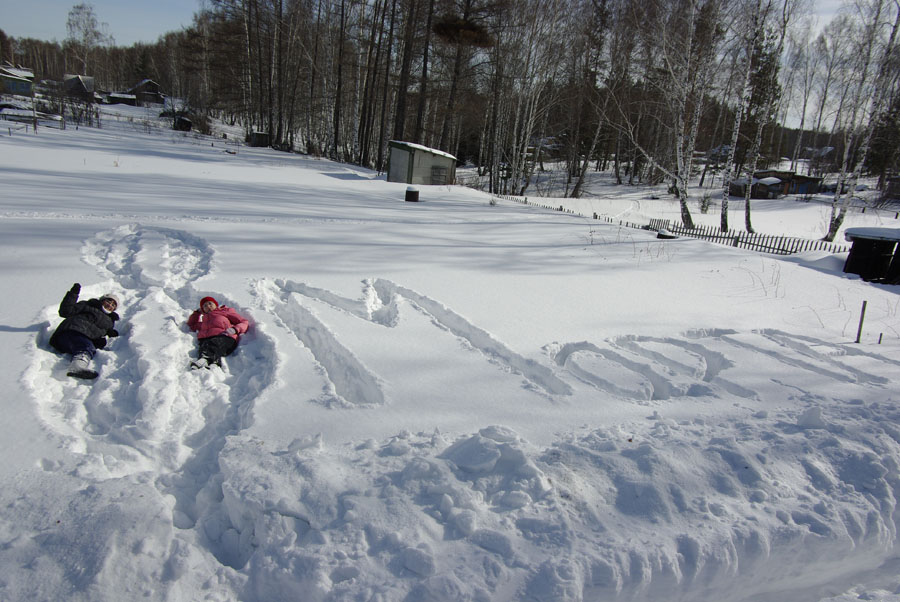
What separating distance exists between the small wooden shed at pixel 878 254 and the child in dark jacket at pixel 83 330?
478 inches

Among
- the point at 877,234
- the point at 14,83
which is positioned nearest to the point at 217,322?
the point at 877,234

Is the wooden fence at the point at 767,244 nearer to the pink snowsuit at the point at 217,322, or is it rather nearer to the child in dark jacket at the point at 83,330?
the pink snowsuit at the point at 217,322

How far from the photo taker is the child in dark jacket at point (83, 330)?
12.3ft

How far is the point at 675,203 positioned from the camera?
26.2 m

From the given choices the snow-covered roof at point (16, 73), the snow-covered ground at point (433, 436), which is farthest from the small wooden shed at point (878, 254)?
the snow-covered roof at point (16, 73)

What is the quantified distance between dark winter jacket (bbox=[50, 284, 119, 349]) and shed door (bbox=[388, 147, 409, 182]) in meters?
14.6

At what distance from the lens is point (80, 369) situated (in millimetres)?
3676

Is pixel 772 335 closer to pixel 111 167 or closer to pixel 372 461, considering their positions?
pixel 372 461

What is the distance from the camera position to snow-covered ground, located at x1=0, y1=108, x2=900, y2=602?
2.26 metres

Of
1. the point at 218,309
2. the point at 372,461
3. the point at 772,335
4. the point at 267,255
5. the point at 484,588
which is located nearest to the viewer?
the point at 484,588

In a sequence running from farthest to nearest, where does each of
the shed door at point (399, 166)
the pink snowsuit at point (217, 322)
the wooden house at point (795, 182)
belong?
the wooden house at point (795, 182)
the shed door at point (399, 166)
the pink snowsuit at point (217, 322)

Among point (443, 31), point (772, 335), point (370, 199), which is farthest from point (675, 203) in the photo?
point (772, 335)

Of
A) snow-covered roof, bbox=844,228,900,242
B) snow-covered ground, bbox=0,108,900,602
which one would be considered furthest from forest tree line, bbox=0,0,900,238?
snow-covered ground, bbox=0,108,900,602

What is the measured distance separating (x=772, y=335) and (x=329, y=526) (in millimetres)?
5581
